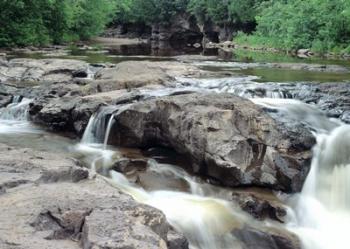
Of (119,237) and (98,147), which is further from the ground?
(119,237)

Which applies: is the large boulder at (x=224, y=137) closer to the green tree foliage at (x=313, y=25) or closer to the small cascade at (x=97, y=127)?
the small cascade at (x=97, y=127)

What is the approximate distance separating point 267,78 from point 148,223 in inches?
528

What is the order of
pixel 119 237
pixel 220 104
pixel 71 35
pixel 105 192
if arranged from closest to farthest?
pixel 119 237 < pixel 105 192 < pixel 220 104 < pixel 71 35

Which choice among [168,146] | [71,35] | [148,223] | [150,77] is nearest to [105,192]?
[148,223]

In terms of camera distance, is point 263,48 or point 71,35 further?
point 71,35

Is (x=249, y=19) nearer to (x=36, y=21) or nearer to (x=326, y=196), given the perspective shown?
(x=36, y=21)

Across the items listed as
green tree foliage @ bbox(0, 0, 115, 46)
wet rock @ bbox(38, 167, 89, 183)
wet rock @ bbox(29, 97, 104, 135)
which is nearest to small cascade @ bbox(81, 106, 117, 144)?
wet rock @ bbox(29, 97, 104, 135)

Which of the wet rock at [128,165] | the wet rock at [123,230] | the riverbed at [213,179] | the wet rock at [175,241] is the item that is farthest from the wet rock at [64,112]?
the wet rock at [123,230]

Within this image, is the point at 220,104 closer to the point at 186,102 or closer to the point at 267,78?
the point at 186,102

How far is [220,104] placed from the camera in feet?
31.8

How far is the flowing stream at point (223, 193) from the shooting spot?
727 centimetres

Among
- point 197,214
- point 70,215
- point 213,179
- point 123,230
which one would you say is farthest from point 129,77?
point 123,230

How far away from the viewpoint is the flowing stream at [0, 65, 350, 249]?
727 cm

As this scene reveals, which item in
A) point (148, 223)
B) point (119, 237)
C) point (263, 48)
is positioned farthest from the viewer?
point (263, 48)
